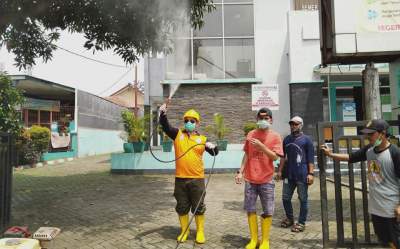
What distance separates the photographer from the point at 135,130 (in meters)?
12.6

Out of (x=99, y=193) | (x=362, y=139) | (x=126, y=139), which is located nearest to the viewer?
(x=362, y=139)

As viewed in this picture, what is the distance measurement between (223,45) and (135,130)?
18.8 feet

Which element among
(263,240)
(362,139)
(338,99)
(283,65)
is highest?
(283,65)

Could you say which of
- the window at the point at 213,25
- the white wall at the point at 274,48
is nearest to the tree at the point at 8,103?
the window at the point at 213,25

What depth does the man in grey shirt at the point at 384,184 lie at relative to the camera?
152 inches

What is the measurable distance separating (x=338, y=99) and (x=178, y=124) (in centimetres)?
668

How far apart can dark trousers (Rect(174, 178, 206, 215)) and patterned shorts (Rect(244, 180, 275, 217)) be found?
2.10 feet

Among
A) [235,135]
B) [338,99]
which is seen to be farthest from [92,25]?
[338,99]

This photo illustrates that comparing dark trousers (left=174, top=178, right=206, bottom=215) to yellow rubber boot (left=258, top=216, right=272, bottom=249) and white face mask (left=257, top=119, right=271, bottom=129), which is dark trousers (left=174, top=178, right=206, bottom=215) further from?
white face mask (left=257, top=119, right=271, bottom=129)

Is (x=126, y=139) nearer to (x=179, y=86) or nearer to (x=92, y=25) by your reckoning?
(x=179, y=86)

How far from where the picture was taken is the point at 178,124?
1576 centimetres

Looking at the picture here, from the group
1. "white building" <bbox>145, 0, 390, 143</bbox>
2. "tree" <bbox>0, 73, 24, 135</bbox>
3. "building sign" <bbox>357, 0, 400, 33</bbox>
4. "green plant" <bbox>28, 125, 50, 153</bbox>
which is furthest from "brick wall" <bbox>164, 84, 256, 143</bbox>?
"building sign" <bbox>357, 0, 400, 33</bbox>

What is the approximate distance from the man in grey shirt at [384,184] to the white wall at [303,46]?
11539mm

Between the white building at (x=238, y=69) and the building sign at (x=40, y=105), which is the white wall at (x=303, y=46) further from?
the building sign at (x=40, y=105)
